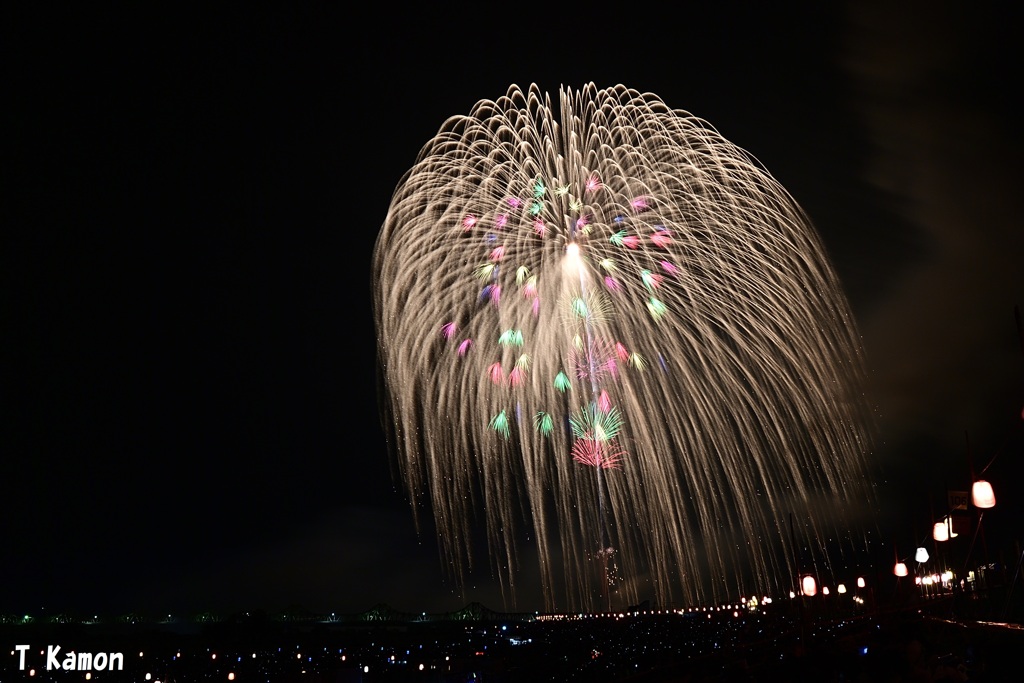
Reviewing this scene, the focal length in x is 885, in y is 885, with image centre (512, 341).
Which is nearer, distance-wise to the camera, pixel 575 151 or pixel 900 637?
pixel 900 637

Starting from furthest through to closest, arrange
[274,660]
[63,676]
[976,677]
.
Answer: [274,660] < [63,676] < [976,677]

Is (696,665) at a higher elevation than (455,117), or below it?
below

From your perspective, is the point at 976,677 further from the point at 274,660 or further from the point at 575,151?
the point at 274,660

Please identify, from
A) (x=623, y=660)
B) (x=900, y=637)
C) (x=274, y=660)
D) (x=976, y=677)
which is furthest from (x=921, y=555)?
(x=274, y=660)

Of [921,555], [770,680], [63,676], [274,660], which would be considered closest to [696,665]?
[770,680]

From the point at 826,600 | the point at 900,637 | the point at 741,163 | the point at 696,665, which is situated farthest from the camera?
the point at 826,600

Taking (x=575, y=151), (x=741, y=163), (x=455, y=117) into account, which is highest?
→ (x=455, y=117)
